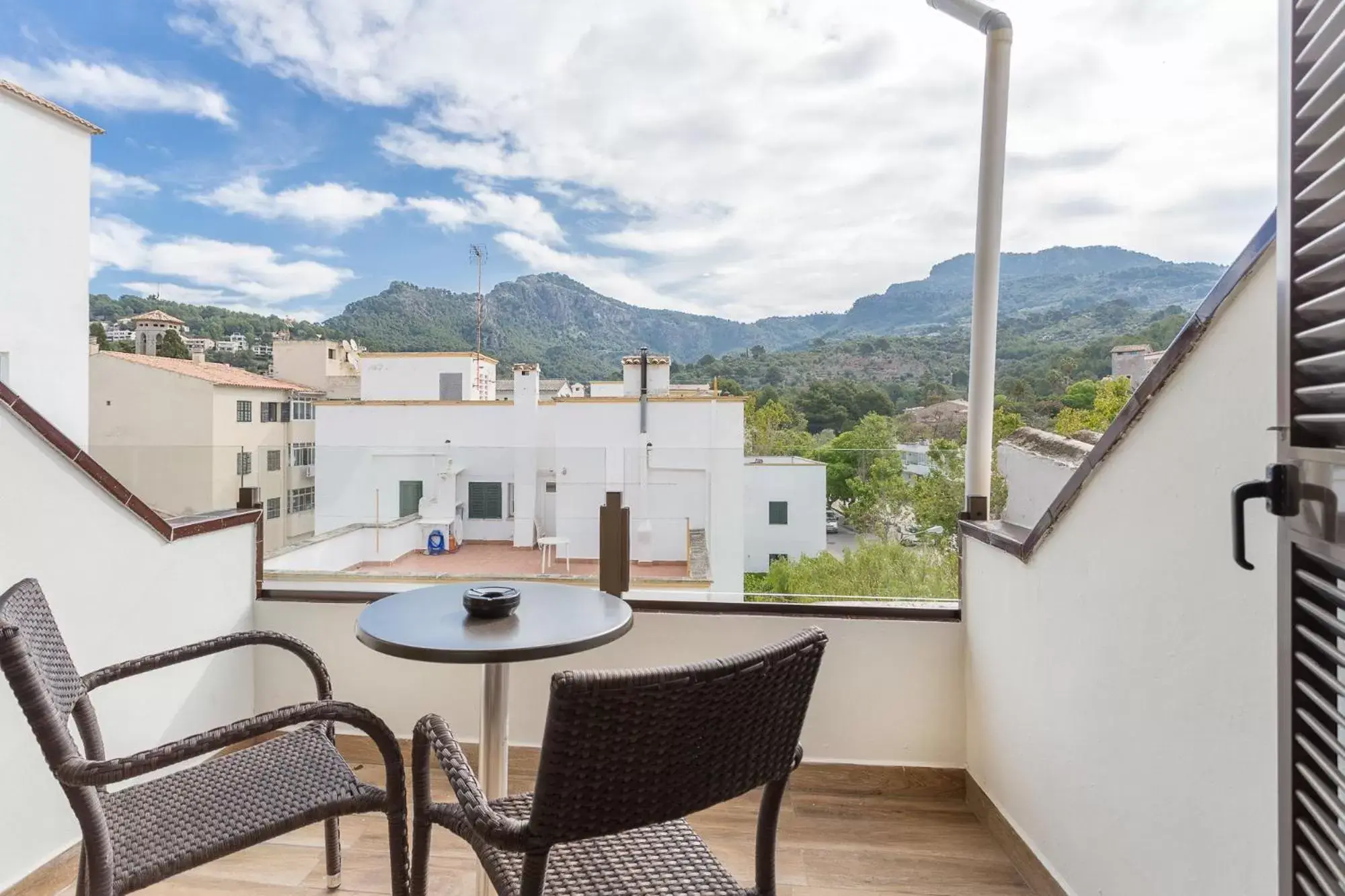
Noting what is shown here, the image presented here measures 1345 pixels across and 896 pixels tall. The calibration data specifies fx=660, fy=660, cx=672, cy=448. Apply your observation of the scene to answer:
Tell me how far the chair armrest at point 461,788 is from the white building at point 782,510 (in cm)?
146

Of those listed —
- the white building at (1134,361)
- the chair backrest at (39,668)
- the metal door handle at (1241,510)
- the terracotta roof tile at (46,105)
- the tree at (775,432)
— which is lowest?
the chair backrest at (39,668)

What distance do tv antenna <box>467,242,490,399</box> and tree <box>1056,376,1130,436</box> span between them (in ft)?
8.81

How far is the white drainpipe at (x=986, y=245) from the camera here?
7.09 feet

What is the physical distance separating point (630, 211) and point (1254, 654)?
432 centimetres

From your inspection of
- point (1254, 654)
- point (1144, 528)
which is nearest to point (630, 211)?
point (1144, 528)

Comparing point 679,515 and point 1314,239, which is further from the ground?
point 1314,239

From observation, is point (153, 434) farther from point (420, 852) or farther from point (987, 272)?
point (987, 272)

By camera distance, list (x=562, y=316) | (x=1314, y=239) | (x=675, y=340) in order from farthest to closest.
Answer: (x=562, y=316)
(x=675, y=340)
(x=1314, y=239)

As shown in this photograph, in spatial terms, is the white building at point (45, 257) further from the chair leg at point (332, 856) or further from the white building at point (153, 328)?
the chair leg at point (332, 856)

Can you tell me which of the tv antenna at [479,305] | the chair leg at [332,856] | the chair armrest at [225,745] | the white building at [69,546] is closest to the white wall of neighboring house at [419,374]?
the tv antenna at [479,305]

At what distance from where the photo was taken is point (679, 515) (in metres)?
2.75

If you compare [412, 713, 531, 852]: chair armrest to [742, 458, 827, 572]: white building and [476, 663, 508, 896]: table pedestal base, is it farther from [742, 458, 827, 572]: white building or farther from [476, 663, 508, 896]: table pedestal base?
[742, 458, 827, 572]: white building

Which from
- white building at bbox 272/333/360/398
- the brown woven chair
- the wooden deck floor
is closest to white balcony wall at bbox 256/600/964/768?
the wooden deck floor

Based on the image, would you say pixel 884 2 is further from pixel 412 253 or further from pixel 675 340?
pixel 412 253
